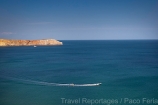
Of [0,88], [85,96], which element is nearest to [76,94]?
[85,96]

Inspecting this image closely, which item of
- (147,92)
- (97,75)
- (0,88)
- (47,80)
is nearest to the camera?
(147,92)

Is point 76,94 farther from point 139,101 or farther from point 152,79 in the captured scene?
point 152,79

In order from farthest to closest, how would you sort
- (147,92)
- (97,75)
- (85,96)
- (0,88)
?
(97,75) → (0,88) → (147,92) → (85,96)

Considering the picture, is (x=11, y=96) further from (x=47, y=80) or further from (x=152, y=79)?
(x=152, y=79)

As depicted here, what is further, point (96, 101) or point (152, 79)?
point (152, 79)

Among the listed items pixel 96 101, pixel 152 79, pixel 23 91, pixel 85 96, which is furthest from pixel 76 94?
pixel 152 79

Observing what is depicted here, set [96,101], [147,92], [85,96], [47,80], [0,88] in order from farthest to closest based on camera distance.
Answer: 1. [47,80]
2. [0,88]
3. [147,92]
4. [85,96]
5. [96,101]

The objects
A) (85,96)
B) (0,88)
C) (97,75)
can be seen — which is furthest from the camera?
(97,75)

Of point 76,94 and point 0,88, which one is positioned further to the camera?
point 0,88
